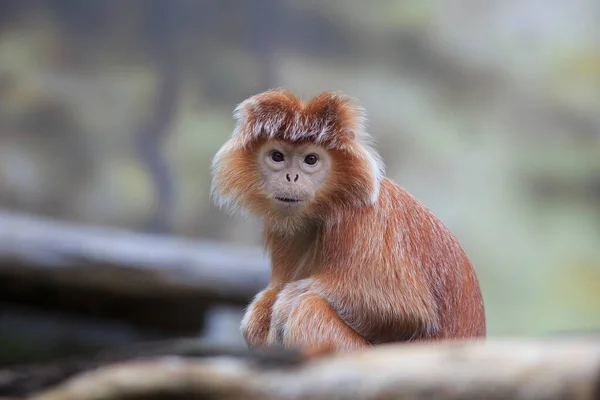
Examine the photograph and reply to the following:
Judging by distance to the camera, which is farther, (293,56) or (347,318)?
(293,56)

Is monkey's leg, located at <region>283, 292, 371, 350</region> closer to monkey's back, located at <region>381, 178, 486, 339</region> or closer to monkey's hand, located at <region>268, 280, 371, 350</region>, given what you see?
monkey's hand, located at <region>268, 280, 371, 350</region>

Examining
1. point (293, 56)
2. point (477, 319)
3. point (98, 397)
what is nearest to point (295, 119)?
point (477, 319)

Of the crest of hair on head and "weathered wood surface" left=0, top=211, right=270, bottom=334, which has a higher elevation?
"weathered wood surface" left=0, top=211, right=270, bottom=334

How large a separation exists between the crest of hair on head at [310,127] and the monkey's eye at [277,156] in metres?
0.07

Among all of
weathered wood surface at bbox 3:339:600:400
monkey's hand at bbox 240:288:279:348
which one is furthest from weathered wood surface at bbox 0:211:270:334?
weathered wood surface at bbox 3:339:600:400

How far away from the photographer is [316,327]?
293 cm

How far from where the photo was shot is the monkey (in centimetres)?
298

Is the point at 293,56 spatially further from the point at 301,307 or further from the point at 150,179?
the point at 301,307

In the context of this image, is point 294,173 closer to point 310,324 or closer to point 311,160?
point 311,160

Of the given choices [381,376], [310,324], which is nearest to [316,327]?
[310,324]

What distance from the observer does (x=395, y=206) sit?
124 inches

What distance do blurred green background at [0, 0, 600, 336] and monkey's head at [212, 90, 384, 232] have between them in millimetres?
4808

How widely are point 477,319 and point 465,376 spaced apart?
1.59 meters

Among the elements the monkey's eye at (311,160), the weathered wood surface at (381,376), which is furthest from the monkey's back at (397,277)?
the weathered wood surface at (381,376)
